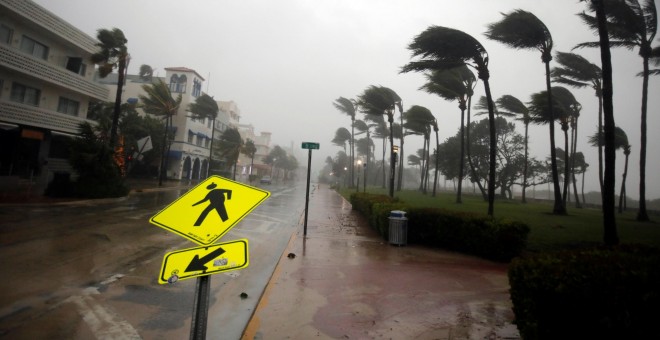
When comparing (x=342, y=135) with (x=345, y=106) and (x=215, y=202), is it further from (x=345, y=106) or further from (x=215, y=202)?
(x=215, y=202)

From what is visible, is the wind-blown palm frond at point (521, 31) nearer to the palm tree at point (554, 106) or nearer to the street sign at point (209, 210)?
the palm tree at point (554, 106)

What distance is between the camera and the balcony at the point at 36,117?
16969mm

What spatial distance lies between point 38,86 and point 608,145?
97.7ft

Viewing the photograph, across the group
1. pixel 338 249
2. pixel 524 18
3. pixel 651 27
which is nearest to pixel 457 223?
pixel 338 249

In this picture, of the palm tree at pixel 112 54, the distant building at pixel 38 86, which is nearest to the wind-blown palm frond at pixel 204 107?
the distant building at pixel 38 86

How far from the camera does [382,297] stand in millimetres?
4684

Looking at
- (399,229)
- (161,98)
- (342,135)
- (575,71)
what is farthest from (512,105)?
(342,135)

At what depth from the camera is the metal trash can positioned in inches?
338

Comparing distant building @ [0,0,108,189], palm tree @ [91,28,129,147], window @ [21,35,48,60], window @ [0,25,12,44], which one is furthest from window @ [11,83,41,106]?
palm tree @ [91,28,129,147]

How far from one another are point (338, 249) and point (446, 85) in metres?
13.2

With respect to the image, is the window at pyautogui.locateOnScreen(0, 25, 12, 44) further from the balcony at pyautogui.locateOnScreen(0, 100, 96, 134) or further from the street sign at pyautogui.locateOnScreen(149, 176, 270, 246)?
the street sign at pyautogui.locateOnScreen(149, 176, 270, 246)

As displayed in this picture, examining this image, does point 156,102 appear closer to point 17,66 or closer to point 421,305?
point 17,66

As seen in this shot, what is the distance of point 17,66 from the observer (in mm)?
16938

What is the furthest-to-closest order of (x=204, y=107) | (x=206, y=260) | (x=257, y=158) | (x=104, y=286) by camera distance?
1. (x=257, y=158)
2. (x=204, y=107)
3. (x=104, y=286)
4. (x=206, y=260)
